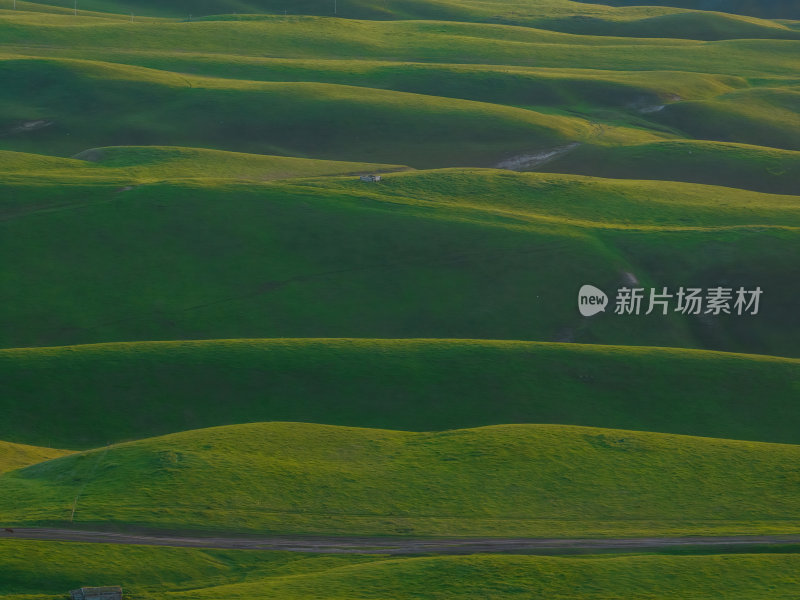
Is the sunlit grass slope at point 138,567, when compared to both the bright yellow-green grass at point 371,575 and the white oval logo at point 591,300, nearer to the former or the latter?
the bright yellow-green grass at point 371,575

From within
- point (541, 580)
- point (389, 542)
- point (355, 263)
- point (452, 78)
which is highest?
point (452, 78)

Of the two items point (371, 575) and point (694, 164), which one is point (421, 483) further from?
point (694, 164)

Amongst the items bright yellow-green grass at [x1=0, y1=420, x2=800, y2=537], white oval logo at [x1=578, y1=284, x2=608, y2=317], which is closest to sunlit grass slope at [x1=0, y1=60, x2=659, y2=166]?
white oval logo at [x1=578, y1=284, x2=608, y2=317]

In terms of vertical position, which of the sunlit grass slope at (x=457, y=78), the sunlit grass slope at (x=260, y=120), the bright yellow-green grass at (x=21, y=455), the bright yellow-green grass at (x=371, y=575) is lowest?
the bright yellow-green grass at (x=21, y=455)

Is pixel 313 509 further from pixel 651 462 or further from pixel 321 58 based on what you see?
→ pixel 321 58

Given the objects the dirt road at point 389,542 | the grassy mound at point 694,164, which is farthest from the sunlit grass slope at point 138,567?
the grassy mound at point 694,164

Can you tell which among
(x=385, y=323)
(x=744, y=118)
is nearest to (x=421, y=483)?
(x=385, y=323)

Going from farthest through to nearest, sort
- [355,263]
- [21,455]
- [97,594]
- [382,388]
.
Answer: [355,263], [382,388], [21,455], [97,594]
